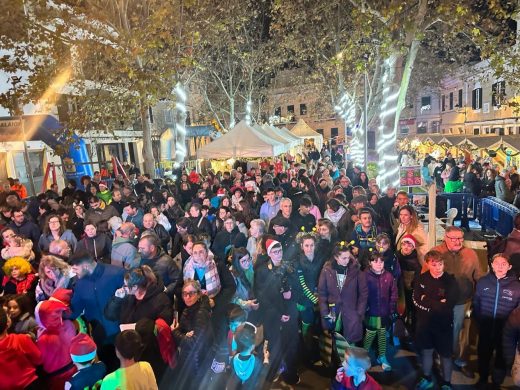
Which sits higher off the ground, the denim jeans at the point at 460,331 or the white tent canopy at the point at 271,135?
the white tent canopy at the point at 271,135

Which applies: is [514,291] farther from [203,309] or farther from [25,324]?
[25,324]

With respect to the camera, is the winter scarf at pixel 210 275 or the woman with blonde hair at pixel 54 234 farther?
the woman with blonde hair at pixel 54 234

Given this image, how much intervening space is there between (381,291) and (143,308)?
2.54 m

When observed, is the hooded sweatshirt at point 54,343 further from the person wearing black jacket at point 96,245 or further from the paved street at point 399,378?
the person wearing black jacket at point 96,245

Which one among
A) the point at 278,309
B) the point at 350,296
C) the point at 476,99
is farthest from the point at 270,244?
the point at 476,99

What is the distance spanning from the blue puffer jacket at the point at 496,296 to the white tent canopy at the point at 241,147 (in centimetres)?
954

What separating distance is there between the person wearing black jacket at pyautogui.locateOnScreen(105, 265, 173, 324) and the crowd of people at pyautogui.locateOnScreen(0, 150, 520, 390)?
0.4 inches

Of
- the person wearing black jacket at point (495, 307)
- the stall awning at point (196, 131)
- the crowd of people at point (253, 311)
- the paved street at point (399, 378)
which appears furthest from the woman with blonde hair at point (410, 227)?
the stall awning at point (196, 131)

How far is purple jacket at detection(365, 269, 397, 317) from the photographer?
4.44 metres

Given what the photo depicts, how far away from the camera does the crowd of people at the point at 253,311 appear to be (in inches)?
134

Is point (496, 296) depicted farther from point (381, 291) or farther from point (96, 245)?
point (96, 245)

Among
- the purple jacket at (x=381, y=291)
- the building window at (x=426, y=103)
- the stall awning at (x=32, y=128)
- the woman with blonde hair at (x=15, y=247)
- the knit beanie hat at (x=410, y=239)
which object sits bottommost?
the purple jacket at (x=381, y=291)

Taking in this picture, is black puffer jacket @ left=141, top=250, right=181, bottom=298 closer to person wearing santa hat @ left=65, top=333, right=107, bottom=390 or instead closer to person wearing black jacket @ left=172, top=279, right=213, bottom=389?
person wearing black jacket @ left=172, top=279, right=213, bottom=389

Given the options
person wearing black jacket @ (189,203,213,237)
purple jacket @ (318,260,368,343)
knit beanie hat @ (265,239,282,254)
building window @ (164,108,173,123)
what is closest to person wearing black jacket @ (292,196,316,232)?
person wearing black jacket @ (189,203,213,237)
